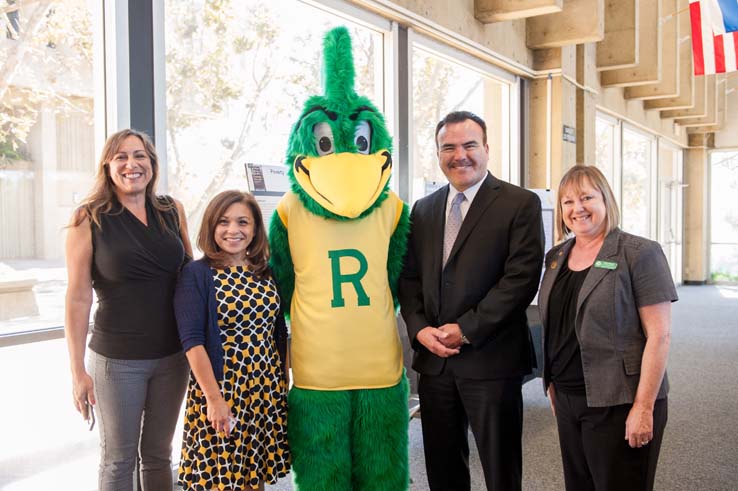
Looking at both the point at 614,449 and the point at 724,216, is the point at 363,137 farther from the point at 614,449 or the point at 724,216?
the point at 724,216

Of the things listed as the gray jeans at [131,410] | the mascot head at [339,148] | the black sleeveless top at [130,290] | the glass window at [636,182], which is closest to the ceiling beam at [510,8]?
the mascot head at [339,148]

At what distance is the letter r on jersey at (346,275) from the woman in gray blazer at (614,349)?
61cm


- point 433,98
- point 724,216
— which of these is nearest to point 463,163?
point 433,98

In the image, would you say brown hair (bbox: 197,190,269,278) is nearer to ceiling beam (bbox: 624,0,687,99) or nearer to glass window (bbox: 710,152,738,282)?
ceiling beam (bbox: 624,0,687,99)

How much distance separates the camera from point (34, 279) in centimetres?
244

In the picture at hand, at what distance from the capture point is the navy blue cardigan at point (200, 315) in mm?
1795

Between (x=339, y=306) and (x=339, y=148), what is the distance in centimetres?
50

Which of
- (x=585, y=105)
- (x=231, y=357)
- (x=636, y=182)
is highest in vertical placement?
(x=585, y=105)

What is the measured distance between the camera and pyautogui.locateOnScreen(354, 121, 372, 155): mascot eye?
6.66 feet

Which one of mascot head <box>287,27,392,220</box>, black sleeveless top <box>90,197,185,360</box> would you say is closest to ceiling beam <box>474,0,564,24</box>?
mascot head <box>287,27,392,220</box>

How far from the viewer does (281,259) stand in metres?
2.01

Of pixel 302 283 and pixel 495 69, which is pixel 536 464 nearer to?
pixel 302 283

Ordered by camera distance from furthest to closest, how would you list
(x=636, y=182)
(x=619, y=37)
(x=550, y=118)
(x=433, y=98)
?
(x=636, y=182) < (x=619, y=37) < (x=550, y=118) < (x=433, y=98)

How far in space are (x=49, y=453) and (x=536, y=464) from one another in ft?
7.31
